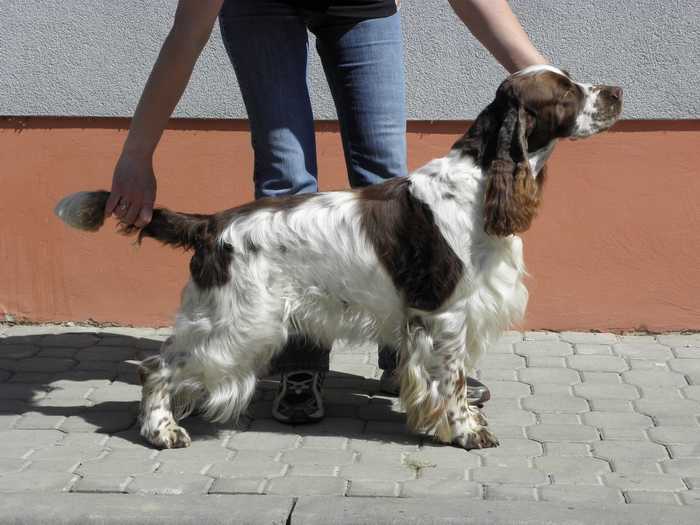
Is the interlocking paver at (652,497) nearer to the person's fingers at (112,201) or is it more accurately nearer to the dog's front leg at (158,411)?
the dog's front leg at (158,411)

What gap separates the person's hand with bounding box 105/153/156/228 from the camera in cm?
419

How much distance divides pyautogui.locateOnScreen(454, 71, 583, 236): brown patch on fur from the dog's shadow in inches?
39.7

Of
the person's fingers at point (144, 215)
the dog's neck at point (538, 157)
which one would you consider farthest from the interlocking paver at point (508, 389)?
the person's fingers at point (144, 215)

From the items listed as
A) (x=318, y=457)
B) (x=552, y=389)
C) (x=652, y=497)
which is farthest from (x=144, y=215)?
(x=652, y=497)

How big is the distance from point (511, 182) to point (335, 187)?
6.13 ft

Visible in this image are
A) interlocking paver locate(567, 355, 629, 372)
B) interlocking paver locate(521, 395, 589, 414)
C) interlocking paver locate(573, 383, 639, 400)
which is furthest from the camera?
interlocking paver locate(567, 355, 629, 372)

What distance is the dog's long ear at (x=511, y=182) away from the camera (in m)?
3.95

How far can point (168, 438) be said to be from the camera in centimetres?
427

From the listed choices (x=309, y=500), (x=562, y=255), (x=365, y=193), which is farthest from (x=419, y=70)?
(x=309, y=500)

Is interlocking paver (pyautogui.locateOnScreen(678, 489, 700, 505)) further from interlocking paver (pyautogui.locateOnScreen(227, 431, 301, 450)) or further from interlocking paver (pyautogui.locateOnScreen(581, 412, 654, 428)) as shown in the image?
interlocking paver (pyautogui.locateOnScreen(227, 431, 301, 450))

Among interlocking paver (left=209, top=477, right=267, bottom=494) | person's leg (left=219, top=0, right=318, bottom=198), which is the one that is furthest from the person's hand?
interlocking paver (left=209, top=477, right=267, bottom=494)

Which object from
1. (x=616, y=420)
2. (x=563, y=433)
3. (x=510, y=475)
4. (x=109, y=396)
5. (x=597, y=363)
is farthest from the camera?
(x=597, y=363)

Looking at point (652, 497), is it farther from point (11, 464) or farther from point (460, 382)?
point (11, 464)

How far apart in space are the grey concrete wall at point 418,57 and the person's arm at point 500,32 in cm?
117
